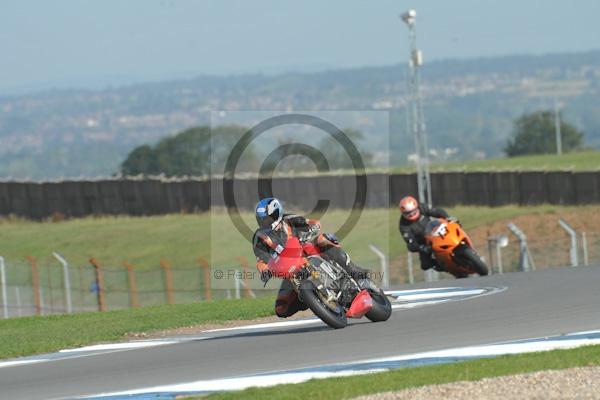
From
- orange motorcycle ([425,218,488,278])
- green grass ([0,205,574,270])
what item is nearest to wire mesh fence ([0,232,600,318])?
orange motorcycle ([425,218,488,278])

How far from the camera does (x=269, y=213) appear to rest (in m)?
12.8

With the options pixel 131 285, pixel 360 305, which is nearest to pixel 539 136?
pixel 131 285

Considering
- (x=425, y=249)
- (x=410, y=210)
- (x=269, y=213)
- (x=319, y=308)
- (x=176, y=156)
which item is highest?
(x=269, y=213)

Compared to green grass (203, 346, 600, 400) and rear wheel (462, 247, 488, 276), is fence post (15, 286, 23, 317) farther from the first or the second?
green grass (203, 346, 600, 400)

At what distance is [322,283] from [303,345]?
0.79 m

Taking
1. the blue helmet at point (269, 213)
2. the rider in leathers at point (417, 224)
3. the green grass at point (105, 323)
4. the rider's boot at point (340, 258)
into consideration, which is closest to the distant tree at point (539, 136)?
the rider in leathers at point (417, 224)

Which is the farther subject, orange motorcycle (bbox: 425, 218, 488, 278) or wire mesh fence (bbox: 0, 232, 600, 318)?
wire mesh fence (bbox: 0, 232, 600, 318)

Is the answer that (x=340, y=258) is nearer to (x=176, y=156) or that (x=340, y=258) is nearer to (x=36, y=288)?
(x=36, y=288)

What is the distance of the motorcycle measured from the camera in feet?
42.5

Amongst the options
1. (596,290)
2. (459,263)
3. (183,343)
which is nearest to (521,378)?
(183,343)

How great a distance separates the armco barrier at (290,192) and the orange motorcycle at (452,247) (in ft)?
75.1

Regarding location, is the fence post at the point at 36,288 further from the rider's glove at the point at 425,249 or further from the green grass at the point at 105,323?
the rider's glove at the point at 425,249

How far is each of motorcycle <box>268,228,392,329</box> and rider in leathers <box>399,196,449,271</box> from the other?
7512 millimetres

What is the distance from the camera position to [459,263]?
20969mm
